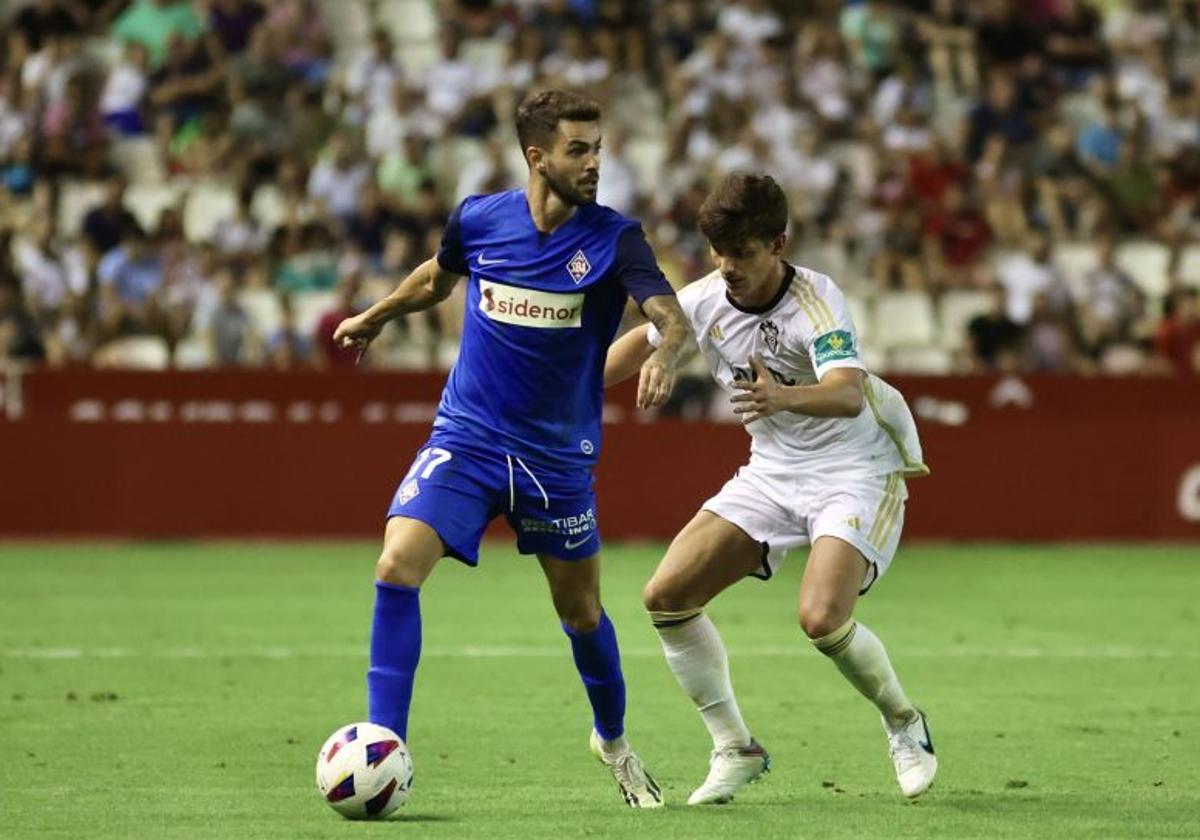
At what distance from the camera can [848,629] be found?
301 inches

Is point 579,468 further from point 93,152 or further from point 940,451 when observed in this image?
point 93,152

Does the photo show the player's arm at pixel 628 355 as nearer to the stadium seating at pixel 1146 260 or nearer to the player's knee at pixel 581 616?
the player's knee at pixel 581 616

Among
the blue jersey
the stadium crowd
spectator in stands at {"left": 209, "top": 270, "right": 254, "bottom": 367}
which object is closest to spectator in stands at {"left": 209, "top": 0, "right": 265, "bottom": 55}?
the stadium crowd

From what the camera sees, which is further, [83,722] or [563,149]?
[83,722]

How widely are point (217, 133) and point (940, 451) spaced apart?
7789 mm

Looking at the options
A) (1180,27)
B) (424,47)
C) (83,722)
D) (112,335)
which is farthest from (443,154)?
(83,722)

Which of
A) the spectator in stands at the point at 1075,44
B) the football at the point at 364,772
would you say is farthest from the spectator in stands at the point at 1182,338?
the football at the point at 364,772

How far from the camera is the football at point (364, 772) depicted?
698cm

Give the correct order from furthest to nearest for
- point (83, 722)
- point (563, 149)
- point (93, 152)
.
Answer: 1. point (93, 152)
2. point (83, 722)
3. point (563, 149)

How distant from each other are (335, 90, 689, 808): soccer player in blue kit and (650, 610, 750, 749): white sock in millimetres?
A: 259

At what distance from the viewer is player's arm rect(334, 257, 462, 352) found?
7.92 meters

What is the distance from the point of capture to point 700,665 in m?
7.97

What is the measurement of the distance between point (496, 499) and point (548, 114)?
1.29m

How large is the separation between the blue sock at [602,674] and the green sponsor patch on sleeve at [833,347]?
3.79ft
